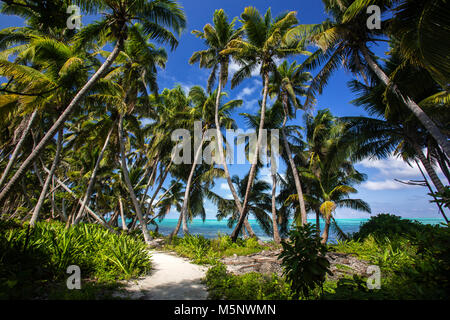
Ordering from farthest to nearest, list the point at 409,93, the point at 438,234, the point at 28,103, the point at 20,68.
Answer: the point at 409,93, the point at 20,68, the point at 28,103, the point at 438,234

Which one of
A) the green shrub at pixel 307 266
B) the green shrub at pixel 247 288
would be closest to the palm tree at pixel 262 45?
the green shrub at pixel 247 288

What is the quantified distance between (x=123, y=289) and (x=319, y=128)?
51.9 ft

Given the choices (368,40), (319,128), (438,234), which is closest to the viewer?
(438,234)

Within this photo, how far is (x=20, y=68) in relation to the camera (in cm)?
691

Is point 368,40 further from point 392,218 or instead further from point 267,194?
point 267,194

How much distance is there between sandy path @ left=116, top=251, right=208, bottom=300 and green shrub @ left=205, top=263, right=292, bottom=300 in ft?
0.94

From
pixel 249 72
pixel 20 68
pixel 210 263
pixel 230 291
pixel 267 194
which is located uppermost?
pixel 249 72

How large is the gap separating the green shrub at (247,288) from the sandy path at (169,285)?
0.29m

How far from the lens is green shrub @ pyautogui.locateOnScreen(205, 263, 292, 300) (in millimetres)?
3977

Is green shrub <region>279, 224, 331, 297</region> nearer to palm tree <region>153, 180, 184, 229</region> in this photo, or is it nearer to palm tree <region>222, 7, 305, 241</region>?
palm tree <region>222, 7, 305, 241</region>

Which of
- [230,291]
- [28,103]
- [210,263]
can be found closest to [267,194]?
[210,263]

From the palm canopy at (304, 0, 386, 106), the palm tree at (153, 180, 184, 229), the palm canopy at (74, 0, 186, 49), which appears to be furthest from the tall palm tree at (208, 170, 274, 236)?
the palm canopy at (74, 0, 186, 49)

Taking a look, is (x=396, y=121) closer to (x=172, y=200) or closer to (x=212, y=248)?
(x=212, y=248)

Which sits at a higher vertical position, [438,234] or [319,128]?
[319,128]
